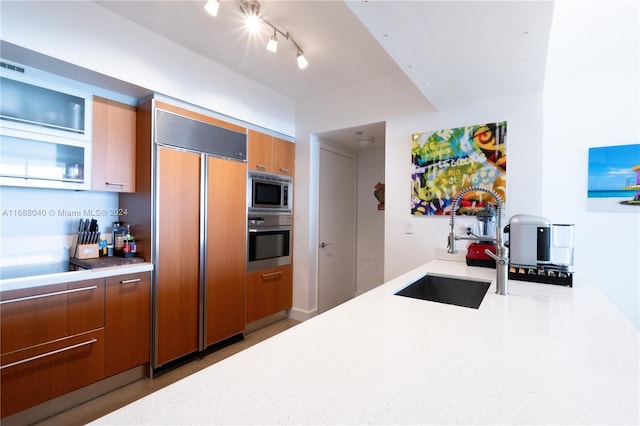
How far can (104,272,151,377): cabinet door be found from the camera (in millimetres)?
1879

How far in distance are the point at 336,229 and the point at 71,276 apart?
259cm

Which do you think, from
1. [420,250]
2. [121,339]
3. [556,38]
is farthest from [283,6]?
[121,339]

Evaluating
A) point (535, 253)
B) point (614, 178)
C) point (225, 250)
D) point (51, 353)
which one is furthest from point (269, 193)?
point (614, 178)

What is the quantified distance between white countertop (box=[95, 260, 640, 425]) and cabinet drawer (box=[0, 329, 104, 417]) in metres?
1.68

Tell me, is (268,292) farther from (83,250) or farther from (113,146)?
(113,146)

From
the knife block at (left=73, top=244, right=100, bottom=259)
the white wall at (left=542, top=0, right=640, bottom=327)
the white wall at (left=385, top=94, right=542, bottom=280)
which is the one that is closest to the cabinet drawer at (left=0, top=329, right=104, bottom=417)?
the knife block at (left=73, top=244, right=100, bottom=259)

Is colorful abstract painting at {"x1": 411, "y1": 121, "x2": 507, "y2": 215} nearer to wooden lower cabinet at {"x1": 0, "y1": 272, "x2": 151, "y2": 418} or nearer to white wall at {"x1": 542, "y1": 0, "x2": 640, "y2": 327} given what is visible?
white wall at {"x1": 542, "y1": 0, "x2": 640, "y2": 327}

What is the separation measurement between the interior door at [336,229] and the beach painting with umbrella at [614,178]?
2.33 metres

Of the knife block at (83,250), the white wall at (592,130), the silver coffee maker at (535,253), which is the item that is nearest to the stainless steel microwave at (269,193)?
the knife block at (83,250)

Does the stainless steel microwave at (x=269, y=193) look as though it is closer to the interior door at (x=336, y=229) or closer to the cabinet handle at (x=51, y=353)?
the interior door at (x=336, y=229)

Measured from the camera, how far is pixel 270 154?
3.02 metres

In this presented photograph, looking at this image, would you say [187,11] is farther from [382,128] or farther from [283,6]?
[382,128]

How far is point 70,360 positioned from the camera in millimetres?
1724

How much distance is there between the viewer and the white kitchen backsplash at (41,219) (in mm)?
1813
